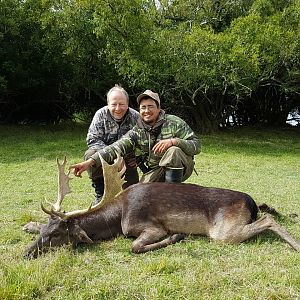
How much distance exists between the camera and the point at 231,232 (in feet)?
15.2

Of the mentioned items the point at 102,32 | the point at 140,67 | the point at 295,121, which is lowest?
the point at 295,121

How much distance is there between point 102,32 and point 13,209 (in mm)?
10351

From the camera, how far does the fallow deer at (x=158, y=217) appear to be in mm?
4551

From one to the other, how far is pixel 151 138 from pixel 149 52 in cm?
1025

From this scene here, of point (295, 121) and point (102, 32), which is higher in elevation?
point (102, 32)

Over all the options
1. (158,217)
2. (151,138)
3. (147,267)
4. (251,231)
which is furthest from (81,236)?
(251,231)

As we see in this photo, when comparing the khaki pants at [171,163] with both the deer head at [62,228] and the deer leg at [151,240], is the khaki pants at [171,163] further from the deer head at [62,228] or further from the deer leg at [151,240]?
the deer leg at [151,240]

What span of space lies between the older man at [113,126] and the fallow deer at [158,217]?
91cm

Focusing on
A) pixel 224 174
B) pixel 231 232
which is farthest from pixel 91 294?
pixel 224 174

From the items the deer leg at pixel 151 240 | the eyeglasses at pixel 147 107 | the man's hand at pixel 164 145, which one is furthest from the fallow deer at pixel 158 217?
the eyeglasses at pixel 147 107

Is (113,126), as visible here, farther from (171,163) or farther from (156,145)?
(171,163)

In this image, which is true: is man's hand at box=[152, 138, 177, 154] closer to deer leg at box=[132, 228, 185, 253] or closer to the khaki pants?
the khaki pants

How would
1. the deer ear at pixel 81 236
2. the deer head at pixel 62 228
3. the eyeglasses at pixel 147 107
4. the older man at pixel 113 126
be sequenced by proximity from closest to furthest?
the deer head at pixel 62 228, the deer ear at pixel 81 236, the eyeglasses at pixel 147 107, the older man at pixel 113 126

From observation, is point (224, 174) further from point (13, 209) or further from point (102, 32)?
point (102, 32)
